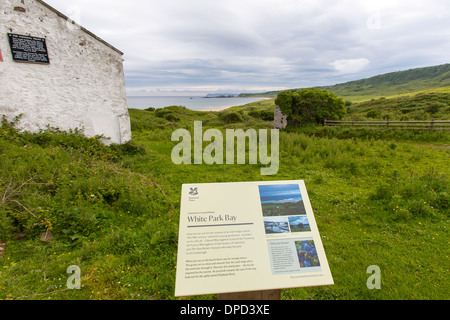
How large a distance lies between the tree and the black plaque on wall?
796 inches

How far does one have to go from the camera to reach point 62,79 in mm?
8664

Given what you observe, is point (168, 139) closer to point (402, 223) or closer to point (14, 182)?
point (14, 182)

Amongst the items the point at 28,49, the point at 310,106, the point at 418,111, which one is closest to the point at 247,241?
the point at 28,49

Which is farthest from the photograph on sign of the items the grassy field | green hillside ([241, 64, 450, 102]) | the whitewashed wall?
green hillside ([241, 64, 450, 102])

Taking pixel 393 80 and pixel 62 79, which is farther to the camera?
pixel 393 80

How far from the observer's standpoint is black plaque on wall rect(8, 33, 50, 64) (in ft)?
24.8

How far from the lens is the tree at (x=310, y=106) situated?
2214cm

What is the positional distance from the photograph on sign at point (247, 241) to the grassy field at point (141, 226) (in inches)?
55.8

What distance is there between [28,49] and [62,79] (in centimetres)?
126

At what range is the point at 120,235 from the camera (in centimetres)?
461
